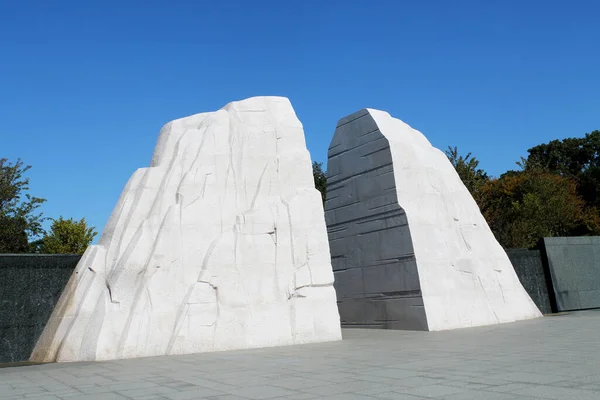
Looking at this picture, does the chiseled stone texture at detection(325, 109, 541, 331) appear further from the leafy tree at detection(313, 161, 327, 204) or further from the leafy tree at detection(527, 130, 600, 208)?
the leafy tree at detection(527, 130, 600, 208)

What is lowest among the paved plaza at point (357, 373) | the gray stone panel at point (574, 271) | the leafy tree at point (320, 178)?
the paved plaza at point (357, 373)

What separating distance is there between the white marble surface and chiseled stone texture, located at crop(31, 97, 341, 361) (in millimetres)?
2526

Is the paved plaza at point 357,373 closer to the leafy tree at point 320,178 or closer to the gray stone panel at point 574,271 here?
the gray stone panel at point 574,271

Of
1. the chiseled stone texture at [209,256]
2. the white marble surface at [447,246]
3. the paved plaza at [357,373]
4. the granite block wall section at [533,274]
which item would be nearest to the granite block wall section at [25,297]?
the chiseled stone texture at [209,256]

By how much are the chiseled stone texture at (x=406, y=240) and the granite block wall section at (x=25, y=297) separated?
22.3 feet

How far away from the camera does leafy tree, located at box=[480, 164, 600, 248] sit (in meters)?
24.6

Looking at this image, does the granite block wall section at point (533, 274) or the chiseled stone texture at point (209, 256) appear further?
the granite block wall section at point (533, 274)

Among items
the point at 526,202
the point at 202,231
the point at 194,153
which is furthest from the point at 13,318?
the point at 526,202

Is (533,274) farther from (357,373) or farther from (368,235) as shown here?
(357,373)

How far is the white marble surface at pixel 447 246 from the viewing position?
12219 mm

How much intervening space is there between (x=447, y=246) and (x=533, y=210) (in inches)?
659

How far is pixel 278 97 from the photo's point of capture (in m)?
12.4

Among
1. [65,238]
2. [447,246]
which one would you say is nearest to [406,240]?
[447,246]

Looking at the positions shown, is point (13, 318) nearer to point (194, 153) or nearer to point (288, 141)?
point (194, 153)
